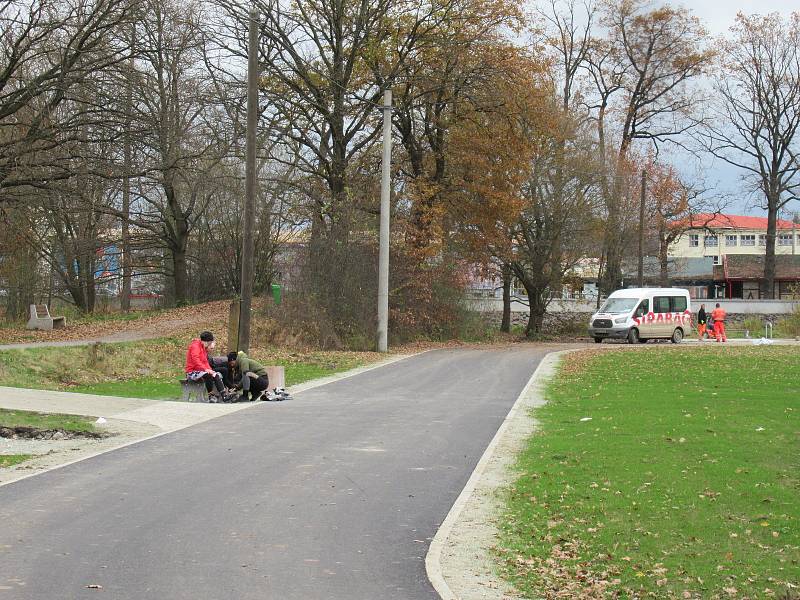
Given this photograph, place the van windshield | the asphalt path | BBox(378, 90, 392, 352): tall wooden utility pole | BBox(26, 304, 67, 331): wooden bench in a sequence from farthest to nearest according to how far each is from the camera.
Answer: the van windshield < BBox(26, 304, 67, 331): wooden bench < BBox(378, 90, 392, 352): tall wooden utility pole < the asphalt path

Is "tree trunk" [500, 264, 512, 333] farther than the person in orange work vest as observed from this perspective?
Yes

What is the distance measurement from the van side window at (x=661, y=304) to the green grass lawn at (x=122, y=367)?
1979 cm

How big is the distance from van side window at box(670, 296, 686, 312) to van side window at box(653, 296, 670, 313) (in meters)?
0.31

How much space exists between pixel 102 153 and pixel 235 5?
9.44 metres

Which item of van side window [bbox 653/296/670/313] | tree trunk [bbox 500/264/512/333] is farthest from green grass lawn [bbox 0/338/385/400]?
tree trunk [bbox 500/264/512/333]

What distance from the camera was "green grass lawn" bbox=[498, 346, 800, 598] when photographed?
7531 mm

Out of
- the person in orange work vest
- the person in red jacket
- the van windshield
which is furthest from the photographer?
the van windshield

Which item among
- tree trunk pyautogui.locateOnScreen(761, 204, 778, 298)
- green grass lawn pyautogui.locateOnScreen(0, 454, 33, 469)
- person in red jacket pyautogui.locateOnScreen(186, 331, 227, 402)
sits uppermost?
tree trunk pyautogui.locateOnScreen(761, 204, 778, 298)

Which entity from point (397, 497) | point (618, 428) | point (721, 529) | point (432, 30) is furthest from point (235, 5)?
point (721, 529)

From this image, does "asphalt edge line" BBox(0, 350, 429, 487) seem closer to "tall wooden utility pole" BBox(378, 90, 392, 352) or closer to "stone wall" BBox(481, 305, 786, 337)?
"tall wooden utility pole" BBox(378, 90, 392, 352)

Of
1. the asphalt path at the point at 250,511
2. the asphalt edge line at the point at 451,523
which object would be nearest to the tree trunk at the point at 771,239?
the asphalt edge line at the point at 451,523

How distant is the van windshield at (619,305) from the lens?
45.7 metres

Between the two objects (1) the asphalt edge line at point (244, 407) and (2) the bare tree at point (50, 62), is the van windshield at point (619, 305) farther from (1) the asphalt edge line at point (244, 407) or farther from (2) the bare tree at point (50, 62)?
(2) the bare tree at point (50, 62)

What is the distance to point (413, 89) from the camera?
43062mm
